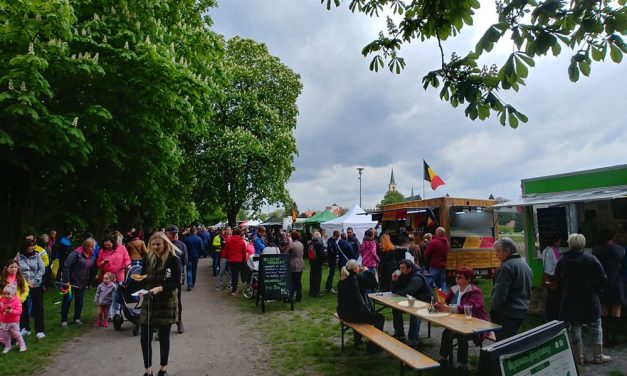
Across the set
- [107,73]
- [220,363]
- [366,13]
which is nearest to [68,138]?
[107,73]

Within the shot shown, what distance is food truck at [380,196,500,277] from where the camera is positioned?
1380 cm

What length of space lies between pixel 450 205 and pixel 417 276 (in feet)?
26.4

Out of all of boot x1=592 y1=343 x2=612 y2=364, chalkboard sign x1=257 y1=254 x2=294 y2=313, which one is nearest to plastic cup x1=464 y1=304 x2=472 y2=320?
boot x1=592 y1=343 x2=612 y2=364

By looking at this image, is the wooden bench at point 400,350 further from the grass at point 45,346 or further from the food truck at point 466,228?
the food truck at point 466,228

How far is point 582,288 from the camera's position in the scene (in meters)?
5.79

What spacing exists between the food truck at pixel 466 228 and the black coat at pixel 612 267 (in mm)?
6439

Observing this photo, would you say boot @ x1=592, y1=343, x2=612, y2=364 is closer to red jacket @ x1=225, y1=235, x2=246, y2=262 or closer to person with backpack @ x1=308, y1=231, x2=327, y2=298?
person with backpack @ x1=308, y1=231, x2=327, y2=298

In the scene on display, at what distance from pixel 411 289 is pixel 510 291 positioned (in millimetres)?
1951

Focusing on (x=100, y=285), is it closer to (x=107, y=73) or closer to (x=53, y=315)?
(x=53, y=315)

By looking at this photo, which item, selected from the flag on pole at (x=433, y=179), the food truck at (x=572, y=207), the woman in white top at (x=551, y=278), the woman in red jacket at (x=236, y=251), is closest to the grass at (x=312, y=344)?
the woman in white top at (x=551, y=278)

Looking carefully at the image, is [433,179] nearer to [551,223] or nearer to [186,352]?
[551,223]

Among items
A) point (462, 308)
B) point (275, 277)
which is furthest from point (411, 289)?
point (275, 277)

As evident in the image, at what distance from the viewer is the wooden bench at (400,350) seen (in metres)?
4.70

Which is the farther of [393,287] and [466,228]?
[466,228]
